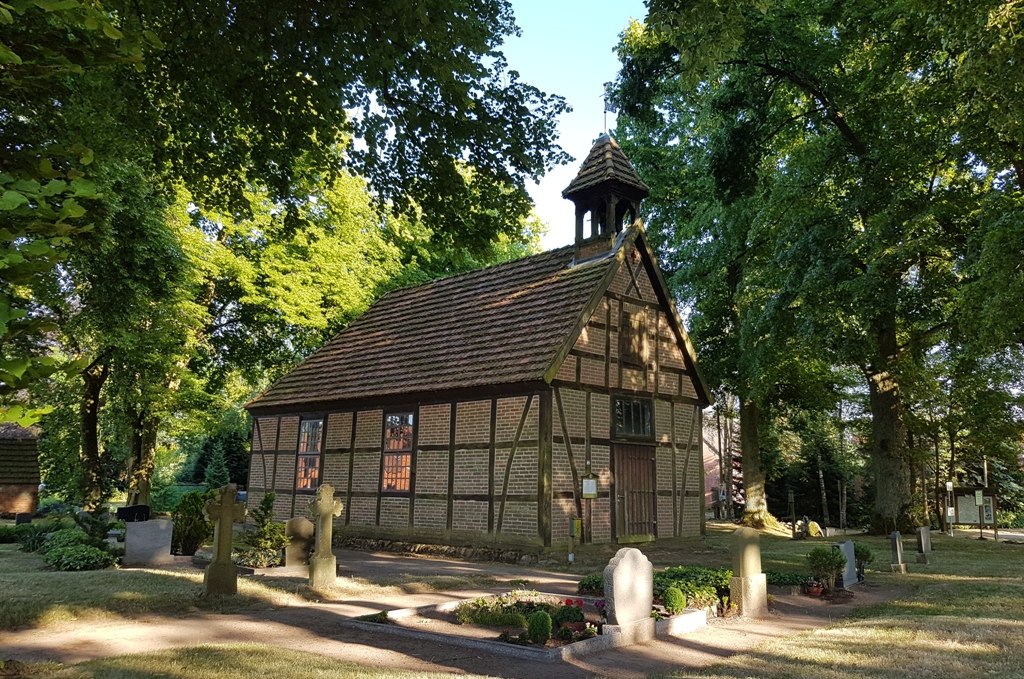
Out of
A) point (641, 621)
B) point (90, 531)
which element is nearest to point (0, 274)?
point (641, 621)

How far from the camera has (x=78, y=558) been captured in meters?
12.8

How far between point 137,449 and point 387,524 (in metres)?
13.5

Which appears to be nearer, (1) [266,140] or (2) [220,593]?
(1) [266,140]

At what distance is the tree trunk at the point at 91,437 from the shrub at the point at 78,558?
41.9 feet

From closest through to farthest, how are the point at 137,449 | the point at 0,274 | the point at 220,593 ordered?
the point at 0,274 → the point at 220,593 → the point at 137,449

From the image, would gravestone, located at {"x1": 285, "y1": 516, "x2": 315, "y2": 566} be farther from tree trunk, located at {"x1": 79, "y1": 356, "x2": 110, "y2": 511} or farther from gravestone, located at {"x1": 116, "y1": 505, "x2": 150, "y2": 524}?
tree trunk, located at {"x1": 79, "y1": 356, "x2": 110, "y2": 511}

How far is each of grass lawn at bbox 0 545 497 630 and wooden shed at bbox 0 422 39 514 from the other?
75.3 feet

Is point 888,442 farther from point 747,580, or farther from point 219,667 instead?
point 219,667

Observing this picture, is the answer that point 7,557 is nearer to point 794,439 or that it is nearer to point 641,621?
point 641,621

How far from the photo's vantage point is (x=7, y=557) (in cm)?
1492

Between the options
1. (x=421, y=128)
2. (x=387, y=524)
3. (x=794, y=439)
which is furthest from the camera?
(x=794, y=439)

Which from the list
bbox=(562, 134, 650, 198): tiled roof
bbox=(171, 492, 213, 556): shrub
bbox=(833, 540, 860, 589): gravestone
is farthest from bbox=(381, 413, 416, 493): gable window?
bbox=(833, 540, 860, 589): gravestone

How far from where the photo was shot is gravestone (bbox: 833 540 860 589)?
1285cm

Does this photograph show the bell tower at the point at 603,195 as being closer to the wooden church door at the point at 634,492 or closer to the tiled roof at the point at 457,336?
the tiled roof at the point at 457,336
